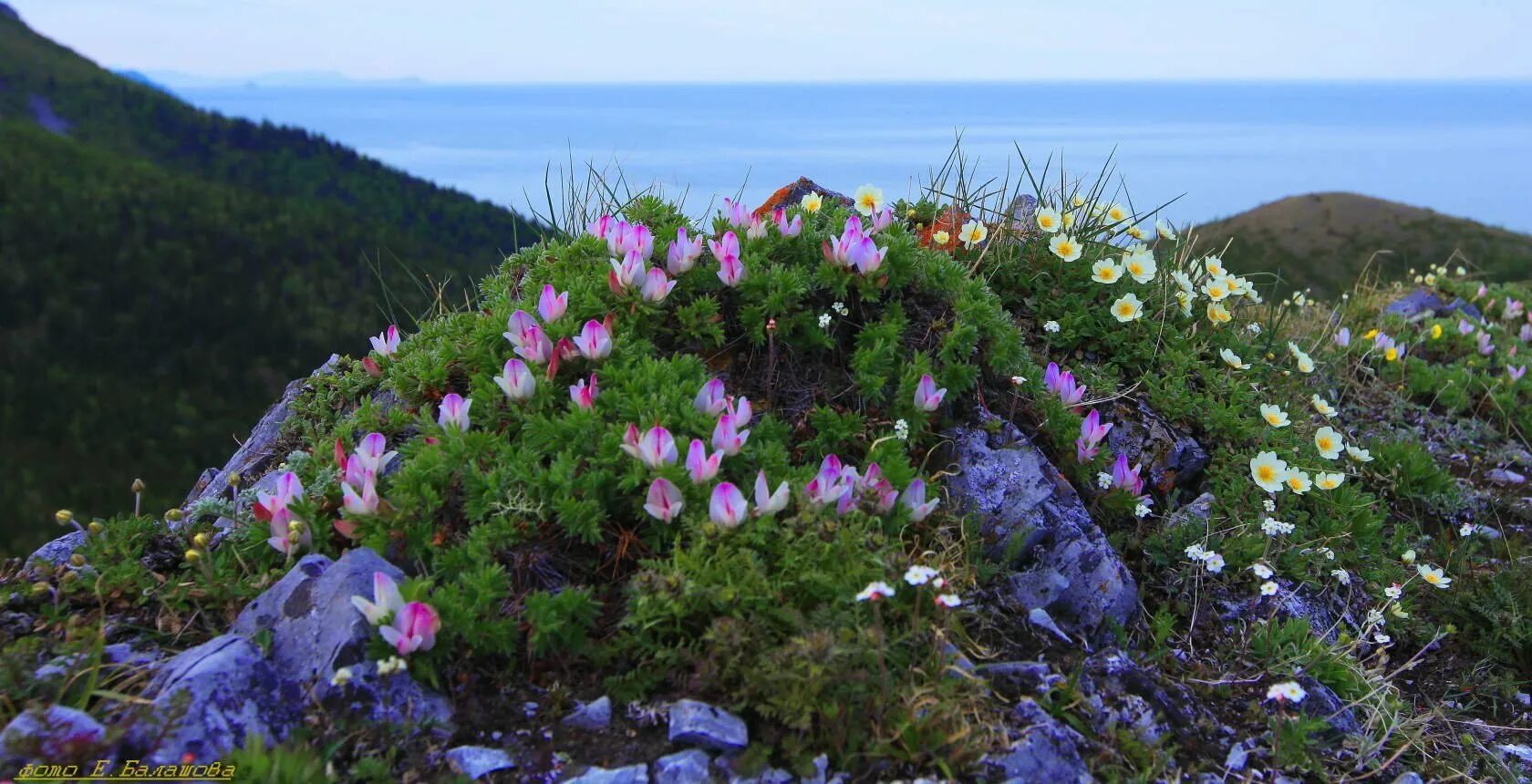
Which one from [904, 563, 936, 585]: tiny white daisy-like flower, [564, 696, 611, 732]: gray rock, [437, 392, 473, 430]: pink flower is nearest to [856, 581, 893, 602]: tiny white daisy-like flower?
[904, 563, 936, 585]: tiny white daisy-like flower

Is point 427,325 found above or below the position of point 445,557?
above

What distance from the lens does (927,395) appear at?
4352 millimetres

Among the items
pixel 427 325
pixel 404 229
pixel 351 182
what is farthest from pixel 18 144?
pixel 427 325

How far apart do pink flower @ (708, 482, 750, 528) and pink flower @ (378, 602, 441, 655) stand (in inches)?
39.0

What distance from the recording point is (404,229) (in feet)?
219

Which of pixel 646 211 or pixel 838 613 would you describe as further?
pixel 646 211

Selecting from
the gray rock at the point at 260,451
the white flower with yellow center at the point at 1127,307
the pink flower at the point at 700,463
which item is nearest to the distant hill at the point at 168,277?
the gray rock at the point at 260,451

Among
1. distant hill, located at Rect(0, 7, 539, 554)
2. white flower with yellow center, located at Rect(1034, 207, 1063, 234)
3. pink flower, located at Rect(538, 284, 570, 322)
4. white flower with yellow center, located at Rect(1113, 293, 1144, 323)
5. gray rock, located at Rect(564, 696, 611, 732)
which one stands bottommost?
distant hill, located at Rect(0, 7, 539, 554)

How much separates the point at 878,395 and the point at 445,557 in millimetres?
1971

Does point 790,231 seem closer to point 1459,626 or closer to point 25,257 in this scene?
point 1459,626

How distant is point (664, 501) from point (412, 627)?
36.8 inches

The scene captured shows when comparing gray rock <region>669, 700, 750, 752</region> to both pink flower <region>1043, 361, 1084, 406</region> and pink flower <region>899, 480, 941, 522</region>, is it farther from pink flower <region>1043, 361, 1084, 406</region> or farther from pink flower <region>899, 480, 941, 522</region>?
pink flower <region>1043, 361, 1084, 406</region>

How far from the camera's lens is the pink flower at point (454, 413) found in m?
4.13

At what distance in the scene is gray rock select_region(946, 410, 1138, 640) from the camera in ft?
13.6
